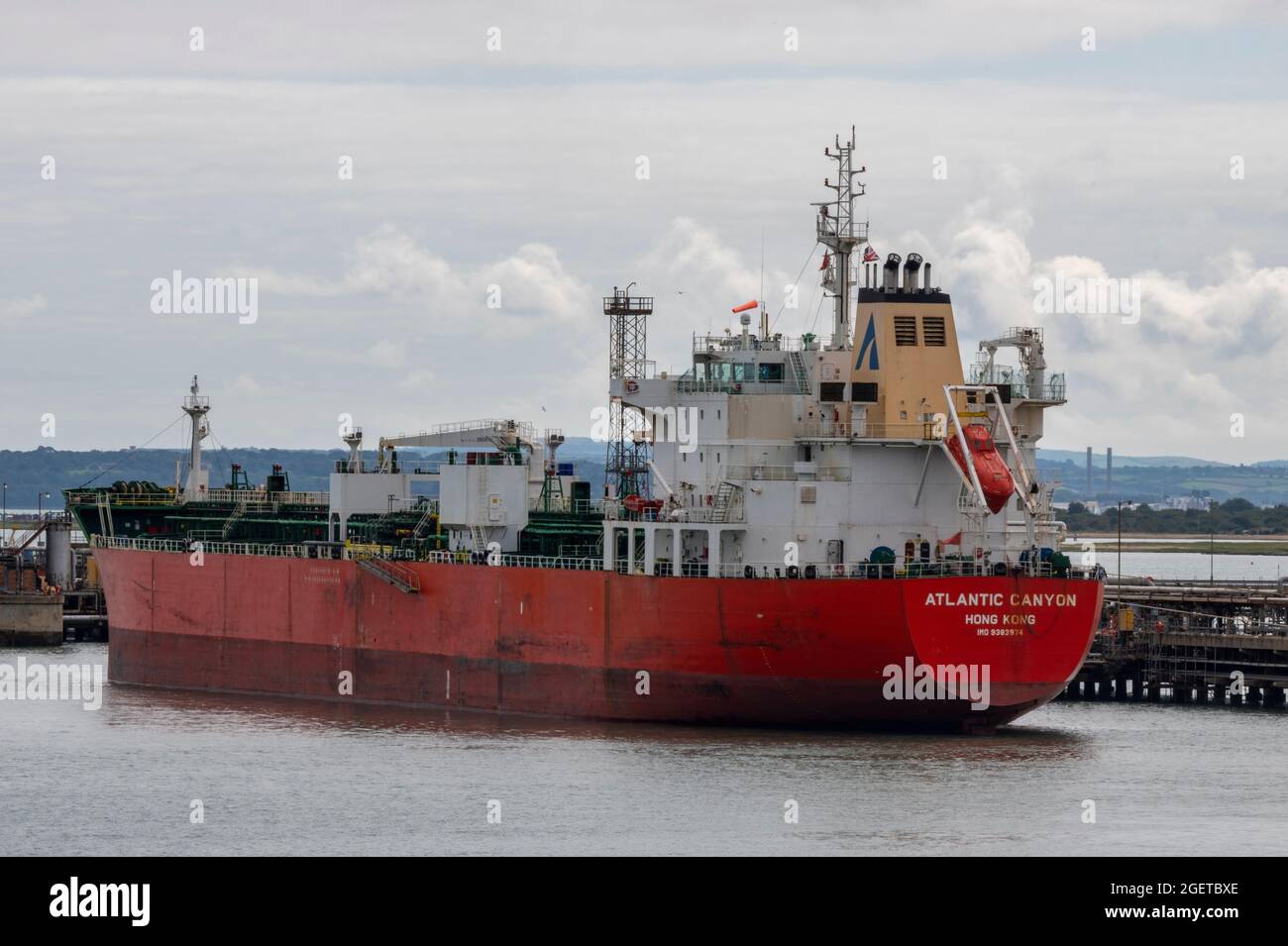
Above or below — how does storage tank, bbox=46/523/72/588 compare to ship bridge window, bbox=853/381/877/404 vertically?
below

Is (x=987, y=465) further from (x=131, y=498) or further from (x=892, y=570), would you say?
(x=131, y=498)

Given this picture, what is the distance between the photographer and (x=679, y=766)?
1789 inches

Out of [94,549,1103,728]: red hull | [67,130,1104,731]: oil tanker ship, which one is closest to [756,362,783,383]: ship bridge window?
[67,130,1104,731]: oil tanker ship

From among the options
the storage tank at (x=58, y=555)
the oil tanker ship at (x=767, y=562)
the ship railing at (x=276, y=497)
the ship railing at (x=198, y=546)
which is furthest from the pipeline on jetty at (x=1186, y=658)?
the storage tank at (x=58, y=555)

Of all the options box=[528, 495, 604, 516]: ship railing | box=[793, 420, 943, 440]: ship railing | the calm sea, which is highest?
box=[793, 420, 943, 440]: ship railing

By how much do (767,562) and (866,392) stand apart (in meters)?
4.11

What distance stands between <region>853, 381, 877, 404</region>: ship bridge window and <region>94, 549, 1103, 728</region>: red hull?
184 inches

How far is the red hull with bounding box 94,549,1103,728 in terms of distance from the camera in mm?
47219

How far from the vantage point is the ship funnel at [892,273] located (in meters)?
50.4

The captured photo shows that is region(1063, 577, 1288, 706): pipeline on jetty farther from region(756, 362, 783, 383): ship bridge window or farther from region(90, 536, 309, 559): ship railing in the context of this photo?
region(90, 536, 309, 559): ship railing

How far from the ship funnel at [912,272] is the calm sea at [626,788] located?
31.1 ft

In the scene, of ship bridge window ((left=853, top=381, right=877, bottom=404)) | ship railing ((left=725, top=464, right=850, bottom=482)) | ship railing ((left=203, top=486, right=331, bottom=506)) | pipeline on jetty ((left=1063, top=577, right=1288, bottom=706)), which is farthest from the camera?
ship railing ((left=203, top=486, right=331, bottom=506))

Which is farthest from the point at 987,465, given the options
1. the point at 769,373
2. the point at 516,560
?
the point at 516,560
